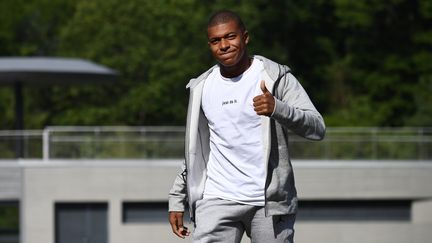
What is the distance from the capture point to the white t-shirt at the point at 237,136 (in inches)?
216

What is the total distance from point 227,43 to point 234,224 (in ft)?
2.69

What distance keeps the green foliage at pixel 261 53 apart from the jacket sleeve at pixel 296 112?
37.0 m

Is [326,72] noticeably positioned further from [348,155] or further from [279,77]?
[279,77]

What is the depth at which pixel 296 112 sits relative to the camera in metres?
5.24

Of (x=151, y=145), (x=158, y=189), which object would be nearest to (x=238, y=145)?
(x=151, y=145)

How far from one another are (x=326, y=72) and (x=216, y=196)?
144ft

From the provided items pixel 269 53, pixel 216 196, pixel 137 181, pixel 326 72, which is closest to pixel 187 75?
pixel 269 53

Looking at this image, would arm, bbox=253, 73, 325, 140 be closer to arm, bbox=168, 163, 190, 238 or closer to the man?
the man

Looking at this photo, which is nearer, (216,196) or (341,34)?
(216,196)

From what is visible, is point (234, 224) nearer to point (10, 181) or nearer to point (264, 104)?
point (264, 104)

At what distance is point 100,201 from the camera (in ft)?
104

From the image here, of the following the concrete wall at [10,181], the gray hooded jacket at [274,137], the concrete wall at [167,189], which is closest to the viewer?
the gray hooded jacket at [274,137]

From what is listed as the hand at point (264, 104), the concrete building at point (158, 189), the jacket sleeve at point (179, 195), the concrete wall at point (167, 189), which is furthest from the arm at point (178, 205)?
the concrete wall at point (167, 189)

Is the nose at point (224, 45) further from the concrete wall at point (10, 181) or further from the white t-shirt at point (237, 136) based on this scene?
the concrete wall at point (10, 181)
